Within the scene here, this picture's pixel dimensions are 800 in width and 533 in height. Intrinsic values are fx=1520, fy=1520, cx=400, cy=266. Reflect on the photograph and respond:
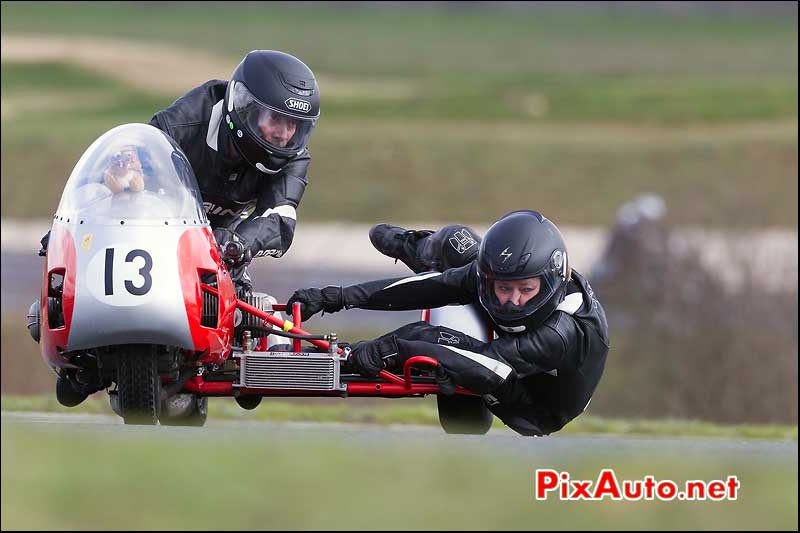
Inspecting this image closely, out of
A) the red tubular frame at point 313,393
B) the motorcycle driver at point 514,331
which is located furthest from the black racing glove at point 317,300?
the red tubular frame at point 313,393

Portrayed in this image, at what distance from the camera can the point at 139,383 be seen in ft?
28.0

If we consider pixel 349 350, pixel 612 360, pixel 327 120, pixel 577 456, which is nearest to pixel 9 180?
pixel 612 360

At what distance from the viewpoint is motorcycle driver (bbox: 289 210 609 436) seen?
9188mm

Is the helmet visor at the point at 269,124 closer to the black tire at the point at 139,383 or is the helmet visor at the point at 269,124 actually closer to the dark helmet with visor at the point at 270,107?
the dark helmet with visor at the point at 270,107

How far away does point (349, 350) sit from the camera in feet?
31.0

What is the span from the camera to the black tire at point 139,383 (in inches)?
334

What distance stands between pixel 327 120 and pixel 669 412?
25.2 meters

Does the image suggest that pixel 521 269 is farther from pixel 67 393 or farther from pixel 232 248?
pixel 67 393

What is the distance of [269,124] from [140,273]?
2026mm

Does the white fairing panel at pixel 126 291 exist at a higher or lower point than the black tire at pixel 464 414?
higher

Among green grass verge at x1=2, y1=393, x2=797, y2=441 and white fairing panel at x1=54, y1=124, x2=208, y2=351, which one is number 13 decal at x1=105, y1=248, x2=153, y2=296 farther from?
green grass verge at x1=2, y1=393, x2=797, y2=441

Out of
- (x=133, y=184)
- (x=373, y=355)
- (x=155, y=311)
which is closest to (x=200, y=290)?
(x=155, y=311)

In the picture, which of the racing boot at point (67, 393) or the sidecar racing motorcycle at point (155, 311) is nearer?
the sidecar racing motorcycle at point (155, 311)

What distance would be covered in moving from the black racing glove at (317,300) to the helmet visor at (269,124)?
37.6 inches
